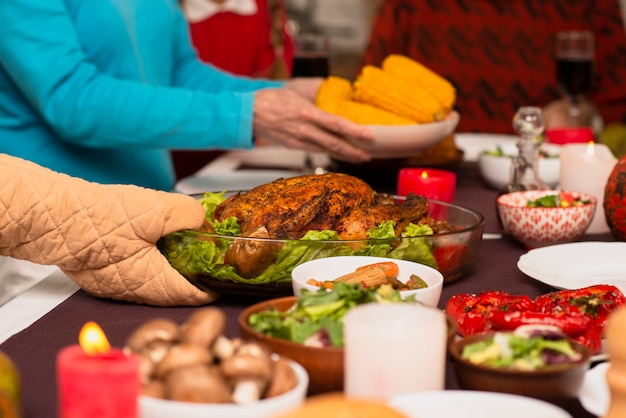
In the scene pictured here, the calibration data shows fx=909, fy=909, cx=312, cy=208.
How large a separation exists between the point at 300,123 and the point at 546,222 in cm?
64

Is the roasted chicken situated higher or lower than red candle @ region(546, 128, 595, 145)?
higher

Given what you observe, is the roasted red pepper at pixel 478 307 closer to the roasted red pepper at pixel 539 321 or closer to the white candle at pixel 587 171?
the roasted red pepper at pixel 539 321

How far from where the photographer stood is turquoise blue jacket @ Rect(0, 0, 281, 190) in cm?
183

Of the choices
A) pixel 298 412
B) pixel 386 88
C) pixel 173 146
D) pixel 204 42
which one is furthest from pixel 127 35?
pixel 204 42

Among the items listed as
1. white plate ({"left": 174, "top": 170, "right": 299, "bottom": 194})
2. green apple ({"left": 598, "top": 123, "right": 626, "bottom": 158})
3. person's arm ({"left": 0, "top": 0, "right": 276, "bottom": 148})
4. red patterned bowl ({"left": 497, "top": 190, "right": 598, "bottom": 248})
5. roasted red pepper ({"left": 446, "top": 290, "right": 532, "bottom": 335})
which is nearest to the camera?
roasted red pepper ({"left": 446, "top": 290, "right": 532, "bottom": 335})

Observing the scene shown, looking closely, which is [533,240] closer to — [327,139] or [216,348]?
[327,139]

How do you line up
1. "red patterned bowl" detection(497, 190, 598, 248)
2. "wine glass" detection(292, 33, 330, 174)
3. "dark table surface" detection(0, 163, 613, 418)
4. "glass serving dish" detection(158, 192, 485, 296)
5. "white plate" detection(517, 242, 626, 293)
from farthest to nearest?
"wine glass" detection(292, 33, 330, 174) → "red patterned bowl" detection(497, 190, 598, 248) → "white plate" detection(517, 242, 626, 293) → "glass serving dish" detection(158, 192, 485, 296) → "dark table surface" detection(0, 163, 613, 418)

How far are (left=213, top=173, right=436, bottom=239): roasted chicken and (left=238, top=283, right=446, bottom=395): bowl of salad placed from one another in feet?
0.94

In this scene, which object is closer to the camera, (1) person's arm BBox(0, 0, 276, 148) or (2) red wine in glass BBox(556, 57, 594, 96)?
(1) person's arm BBox(0, 0, 276, 148)

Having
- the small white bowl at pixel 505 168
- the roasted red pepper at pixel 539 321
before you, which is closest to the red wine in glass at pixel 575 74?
the small white bowl at pixel 505 168

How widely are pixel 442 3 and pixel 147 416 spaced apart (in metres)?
3.57

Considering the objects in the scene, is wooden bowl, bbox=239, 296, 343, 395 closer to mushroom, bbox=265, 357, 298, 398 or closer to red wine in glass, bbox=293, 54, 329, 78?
mushroom, bbox=265, 357, 298, 398

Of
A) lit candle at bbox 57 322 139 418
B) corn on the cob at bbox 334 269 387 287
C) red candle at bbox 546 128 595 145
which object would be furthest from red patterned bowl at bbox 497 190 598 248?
lit candle at bbox 57 322 139 418

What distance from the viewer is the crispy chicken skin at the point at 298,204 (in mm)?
1232
